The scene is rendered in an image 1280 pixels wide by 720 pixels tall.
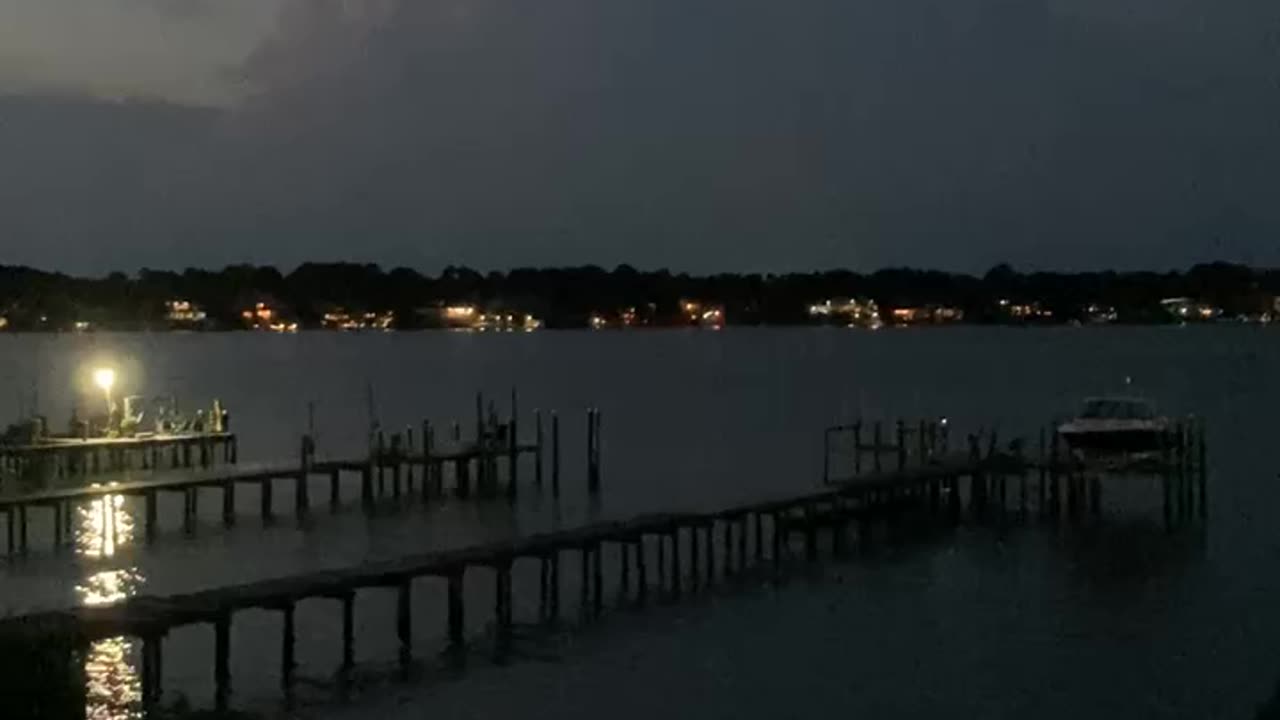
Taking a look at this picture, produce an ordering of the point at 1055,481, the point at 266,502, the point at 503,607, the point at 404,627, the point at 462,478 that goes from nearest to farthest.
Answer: the point at 404,627
the point at 503,607
the point at 266,502
the point at 1055,481
the point at 462,478

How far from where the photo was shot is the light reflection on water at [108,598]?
22.5m

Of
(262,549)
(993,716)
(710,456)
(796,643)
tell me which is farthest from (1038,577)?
(710,456)

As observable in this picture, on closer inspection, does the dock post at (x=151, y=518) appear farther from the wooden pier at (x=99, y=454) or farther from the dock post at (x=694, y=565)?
the dock post at (x=694, y=565)

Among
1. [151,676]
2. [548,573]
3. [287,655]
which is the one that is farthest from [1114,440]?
[151,676]

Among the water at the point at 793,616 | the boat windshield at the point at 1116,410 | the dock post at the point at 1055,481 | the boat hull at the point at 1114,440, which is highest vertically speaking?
the boat windshield at the point at 1116,410

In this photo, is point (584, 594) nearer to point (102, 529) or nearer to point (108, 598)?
point (108, 598)

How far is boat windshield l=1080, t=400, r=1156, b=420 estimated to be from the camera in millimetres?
46188

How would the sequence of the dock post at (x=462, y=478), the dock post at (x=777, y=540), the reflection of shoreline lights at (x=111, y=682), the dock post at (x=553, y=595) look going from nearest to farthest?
1. the reflection of shoreline lights at (x=111, y=682)
2. the dock post at (x=553, y=595)
3. the dock post at (x=777, y=540)
4. the dock post at (x=462, y=478)

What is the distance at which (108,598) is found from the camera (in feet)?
101

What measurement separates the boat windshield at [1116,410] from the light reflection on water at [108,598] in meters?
25.1

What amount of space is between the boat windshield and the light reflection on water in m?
25.1

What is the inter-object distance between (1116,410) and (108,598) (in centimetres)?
2778

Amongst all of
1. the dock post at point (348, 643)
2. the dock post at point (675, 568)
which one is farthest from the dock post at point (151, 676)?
the dock post at point (675, 568)

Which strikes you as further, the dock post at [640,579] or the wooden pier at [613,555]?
the dock post at [640,579]
